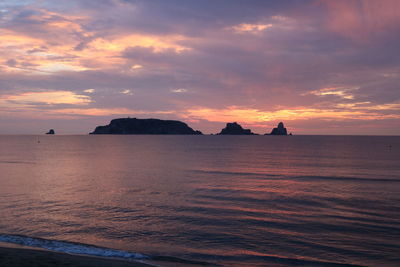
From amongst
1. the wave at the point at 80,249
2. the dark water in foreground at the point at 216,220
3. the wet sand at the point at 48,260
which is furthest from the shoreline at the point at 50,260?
the dark water in foreground at the point at 216,220

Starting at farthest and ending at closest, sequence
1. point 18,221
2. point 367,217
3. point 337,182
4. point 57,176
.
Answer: point 57,176, point 337,182, point 367,217, point 18,221

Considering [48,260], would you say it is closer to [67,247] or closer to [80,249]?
[80,249]

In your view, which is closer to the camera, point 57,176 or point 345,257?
point 345,257

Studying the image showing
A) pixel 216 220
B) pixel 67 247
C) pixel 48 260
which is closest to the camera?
pixel 48 260

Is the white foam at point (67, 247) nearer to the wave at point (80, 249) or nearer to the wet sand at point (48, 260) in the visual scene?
the wave at point (80, 249)

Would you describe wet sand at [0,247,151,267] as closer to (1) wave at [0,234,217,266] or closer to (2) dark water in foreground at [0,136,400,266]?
(1) wave at [0,234,217,266]

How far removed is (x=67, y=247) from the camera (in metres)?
15.5

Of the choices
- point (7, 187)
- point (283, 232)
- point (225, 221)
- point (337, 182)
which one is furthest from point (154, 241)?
point (337, 182)

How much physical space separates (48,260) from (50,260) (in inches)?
2.8

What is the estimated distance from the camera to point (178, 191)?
1235 inches

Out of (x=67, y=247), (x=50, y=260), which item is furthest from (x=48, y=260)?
(x=67, y=247)

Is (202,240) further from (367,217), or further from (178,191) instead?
(178,191)

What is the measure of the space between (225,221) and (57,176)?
31.0m

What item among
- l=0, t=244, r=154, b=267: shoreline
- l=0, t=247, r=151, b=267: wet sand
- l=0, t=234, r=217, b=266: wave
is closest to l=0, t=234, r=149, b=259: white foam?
l=0, t=234, r=217, b=266: wave
